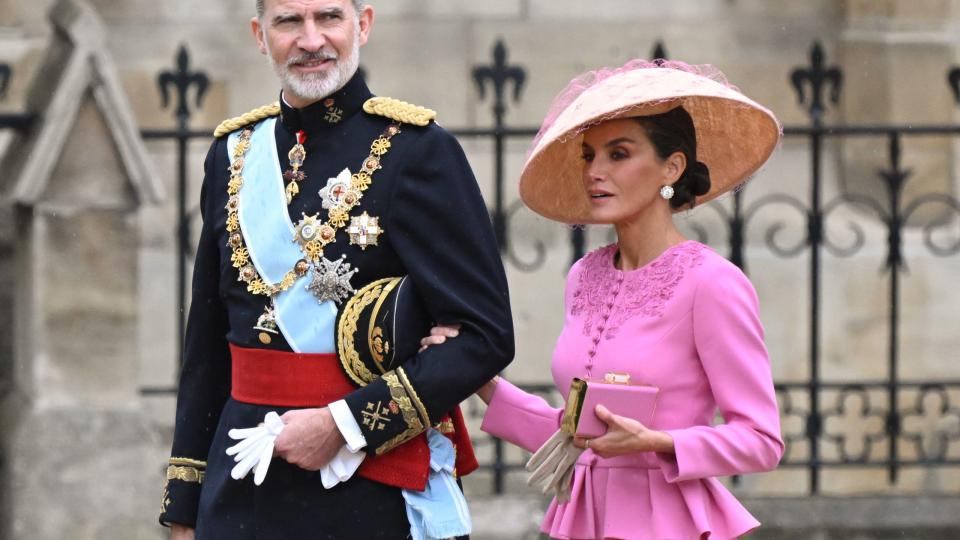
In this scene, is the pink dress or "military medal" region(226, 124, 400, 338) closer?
the pink dress

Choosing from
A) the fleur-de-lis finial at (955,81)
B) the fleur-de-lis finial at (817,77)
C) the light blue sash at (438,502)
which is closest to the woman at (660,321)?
the light blue sash at (438,502)

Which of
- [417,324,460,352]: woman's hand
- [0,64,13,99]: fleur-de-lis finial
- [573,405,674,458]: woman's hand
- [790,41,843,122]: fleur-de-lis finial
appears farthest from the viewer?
[790,41,843,122]: fleur-de-lis finial

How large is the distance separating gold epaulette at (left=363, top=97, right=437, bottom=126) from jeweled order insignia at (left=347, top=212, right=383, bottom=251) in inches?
8.9

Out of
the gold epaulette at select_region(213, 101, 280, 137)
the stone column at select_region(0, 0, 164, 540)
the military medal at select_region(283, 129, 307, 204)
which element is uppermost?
the gold epaulette at select_region(213, 101, 280, 137)

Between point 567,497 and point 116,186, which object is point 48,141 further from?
point 567,497

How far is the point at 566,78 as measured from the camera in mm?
9312

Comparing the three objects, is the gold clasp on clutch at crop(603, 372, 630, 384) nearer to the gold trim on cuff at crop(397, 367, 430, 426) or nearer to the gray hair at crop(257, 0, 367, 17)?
the gold trim on cuff at crop(397, 367, 430, 426)

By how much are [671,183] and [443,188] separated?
1.50ft

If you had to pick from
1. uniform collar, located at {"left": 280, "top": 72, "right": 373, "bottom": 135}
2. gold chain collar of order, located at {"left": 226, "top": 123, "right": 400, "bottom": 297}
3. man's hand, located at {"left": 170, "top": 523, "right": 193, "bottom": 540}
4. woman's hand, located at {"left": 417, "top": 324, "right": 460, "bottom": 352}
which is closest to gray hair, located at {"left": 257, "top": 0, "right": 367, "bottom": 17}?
uniform collar, located at {"left": 280, "top": 72, "right": 373, "bottom": 135}

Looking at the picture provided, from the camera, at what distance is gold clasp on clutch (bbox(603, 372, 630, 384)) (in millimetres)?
3900

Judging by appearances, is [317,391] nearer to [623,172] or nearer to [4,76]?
[623,172]

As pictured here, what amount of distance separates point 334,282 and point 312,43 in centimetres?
47

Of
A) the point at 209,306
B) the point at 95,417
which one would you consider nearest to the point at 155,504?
the point at 95,417

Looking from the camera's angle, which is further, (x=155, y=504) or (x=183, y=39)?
(x=183, y=39)
